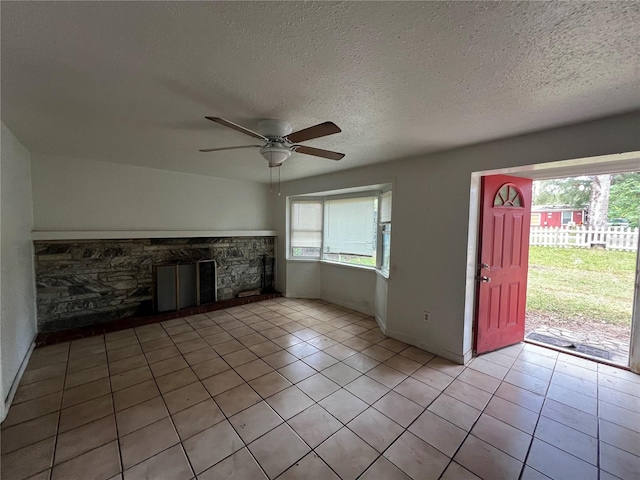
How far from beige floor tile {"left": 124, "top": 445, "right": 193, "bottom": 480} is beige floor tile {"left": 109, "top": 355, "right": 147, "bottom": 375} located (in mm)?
1278

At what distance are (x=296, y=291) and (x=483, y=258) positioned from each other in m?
3.23

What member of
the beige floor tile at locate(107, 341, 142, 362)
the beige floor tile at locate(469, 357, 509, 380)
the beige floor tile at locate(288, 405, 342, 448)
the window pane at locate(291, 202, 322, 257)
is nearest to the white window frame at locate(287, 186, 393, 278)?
the window pane at locate(291, 202, 322, 257)

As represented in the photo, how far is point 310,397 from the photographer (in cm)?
211

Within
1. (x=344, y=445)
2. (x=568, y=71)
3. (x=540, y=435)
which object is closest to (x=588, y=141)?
(x=568, y=71)

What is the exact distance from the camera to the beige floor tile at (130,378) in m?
2.23

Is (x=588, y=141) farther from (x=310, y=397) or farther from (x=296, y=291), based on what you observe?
(x=296, y=291)

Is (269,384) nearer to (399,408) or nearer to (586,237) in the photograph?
(399,408)

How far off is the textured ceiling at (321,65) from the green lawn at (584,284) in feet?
11.1

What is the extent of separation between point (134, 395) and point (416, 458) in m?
2.19

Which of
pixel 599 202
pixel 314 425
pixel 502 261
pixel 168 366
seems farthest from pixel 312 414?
pixel 599 202

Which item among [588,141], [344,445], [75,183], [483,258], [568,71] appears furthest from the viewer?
[75,183]

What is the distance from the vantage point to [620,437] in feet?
5.71

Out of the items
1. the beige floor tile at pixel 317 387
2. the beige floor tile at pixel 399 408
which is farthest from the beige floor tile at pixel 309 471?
the beige floor tile at pixel 399 408

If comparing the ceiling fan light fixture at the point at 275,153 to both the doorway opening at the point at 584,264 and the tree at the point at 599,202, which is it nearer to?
the doorway opening at the point at 584,264
